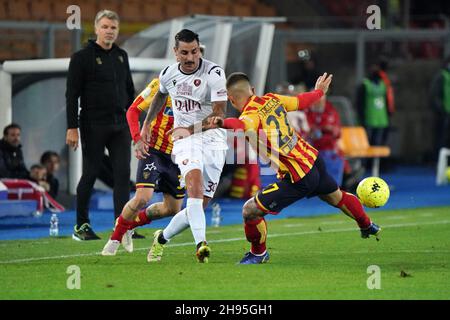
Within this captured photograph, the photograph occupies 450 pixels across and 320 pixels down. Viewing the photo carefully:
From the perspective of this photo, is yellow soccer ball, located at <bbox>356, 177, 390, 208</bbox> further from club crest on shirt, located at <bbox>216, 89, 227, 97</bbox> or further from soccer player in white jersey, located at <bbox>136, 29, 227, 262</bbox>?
club crest on shirt, located at <bbox>216, 89, 227, 97</bbox>

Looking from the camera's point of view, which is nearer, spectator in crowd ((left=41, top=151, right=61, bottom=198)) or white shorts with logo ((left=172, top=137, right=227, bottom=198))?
white shorts with logo ((left=172, top=137, right=227, bottom=198))

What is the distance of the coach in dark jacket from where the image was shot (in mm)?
12305

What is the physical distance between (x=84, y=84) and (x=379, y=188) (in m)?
3.31

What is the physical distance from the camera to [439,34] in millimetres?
23656

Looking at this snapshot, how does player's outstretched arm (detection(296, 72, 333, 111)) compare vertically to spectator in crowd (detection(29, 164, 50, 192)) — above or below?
above

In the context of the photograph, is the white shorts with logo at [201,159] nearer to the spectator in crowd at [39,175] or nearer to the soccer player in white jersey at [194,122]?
the soccer player in white jersey at [194,122]

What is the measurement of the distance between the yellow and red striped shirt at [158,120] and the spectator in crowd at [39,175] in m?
5.04

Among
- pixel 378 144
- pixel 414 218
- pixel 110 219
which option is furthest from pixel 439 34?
pixel 110 219

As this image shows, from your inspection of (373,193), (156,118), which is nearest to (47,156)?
(156,118)

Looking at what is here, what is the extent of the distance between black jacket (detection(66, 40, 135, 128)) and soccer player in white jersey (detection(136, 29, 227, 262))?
1850 mm

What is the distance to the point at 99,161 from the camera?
1244 centimetres

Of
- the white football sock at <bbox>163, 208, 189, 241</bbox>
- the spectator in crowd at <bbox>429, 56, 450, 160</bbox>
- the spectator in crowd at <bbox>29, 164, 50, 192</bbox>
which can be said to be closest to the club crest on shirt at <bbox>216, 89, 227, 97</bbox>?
the white football sock at <bbox>163, 208, 189, 241</bbox>

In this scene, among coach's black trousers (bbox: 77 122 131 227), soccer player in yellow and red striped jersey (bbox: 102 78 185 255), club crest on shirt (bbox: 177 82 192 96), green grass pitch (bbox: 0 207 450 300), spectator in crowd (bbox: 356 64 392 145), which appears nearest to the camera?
green grass pitch (bbox: 0 207 450 300)
